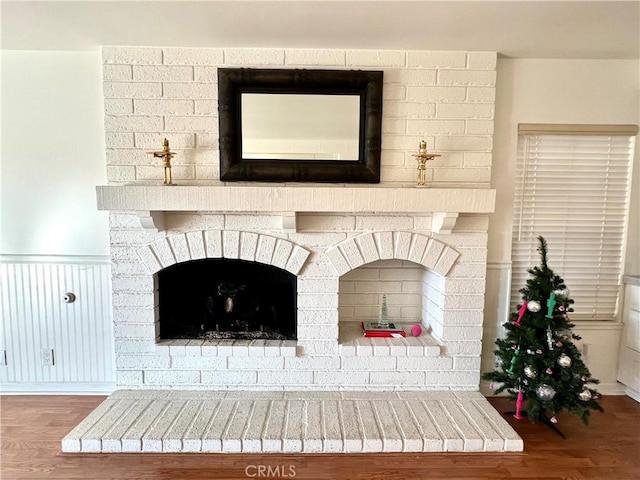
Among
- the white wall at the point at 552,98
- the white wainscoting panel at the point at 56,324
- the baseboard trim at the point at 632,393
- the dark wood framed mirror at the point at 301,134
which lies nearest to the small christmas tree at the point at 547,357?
the white wall at the point at 552,98

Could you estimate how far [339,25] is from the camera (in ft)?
6.33

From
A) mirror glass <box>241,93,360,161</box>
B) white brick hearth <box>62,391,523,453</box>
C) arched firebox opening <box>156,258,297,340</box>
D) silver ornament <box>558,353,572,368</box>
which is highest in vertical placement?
mirror glass <box>241,93,360,161</box>

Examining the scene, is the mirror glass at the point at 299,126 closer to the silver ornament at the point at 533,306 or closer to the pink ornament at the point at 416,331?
the pink ornament at the point at 416,331

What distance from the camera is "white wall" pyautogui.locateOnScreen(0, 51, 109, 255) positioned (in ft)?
7.60

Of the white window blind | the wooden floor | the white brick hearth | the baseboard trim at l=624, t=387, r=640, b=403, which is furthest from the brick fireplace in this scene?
the baseboard trim at l=624, t=387, r=640, b=403

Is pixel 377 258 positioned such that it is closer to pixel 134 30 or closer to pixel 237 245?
pixel 237 245

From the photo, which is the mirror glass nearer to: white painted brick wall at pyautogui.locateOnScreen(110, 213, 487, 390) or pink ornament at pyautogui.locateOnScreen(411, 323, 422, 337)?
white painted brick wall at pyautogui.locateOnScreen(110, 213, 487, 390)

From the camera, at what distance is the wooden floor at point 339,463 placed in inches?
70.0

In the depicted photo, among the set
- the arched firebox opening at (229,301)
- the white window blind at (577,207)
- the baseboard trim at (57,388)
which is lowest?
the baseboard trim at (57,388)

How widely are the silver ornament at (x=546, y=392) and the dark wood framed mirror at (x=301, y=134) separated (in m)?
1.46

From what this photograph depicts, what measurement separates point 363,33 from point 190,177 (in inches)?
50.4

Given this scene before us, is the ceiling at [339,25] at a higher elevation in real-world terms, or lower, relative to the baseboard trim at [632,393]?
higher

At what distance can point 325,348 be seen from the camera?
2.34m

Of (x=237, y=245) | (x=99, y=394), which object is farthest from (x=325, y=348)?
(x=99, y=394)
